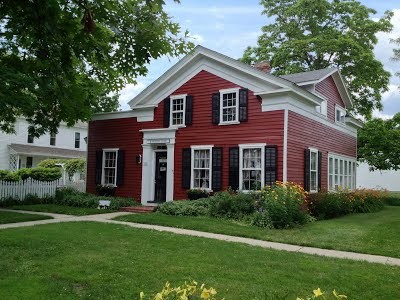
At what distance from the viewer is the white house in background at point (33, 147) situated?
117 ft

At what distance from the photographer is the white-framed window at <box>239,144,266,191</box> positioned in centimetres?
1581

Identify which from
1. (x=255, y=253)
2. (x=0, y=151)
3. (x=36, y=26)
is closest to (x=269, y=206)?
(x=255, y=253)

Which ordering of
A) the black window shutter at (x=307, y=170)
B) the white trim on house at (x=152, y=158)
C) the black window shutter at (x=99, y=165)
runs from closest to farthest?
1. the black window shutter at (x=307, y=170)
2. the white trim on house at (x=152, y=158)
3. the black window shutter at (x=99, y=165)

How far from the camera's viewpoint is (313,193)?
55.0 ft

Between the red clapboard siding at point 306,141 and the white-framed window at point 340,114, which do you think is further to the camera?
the white-framed window at point 340,114

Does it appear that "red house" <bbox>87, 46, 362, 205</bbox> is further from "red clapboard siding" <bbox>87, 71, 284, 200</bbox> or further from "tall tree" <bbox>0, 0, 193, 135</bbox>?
"tall tree" <bbox>0, 0, 193, 135</bbox>

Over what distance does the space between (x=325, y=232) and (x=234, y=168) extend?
531 cm

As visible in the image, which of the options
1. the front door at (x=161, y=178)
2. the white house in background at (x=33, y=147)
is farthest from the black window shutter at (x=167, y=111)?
the white house in background at (x=33, y=147)

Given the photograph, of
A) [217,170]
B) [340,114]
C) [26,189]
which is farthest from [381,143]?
[26,189]

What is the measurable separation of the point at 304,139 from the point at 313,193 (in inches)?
89.7

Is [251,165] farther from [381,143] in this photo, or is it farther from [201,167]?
[381,143]

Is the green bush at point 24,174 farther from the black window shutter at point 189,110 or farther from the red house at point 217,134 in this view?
the black window shutter at point 189,110

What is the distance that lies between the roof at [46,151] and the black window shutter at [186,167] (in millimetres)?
22926

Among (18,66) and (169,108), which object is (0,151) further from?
(18,66)
